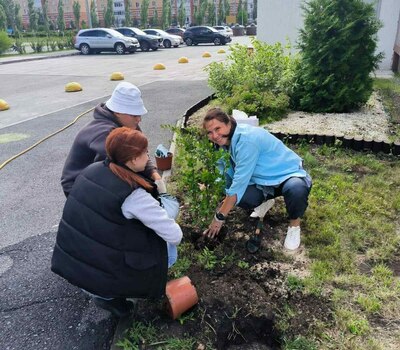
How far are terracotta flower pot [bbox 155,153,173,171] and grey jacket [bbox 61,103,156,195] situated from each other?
1.71m

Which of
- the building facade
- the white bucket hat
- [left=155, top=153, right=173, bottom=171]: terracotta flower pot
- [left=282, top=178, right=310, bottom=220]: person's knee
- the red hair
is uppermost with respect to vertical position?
the building facade

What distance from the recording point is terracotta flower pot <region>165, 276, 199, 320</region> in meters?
2.32

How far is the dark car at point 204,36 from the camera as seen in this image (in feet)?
103

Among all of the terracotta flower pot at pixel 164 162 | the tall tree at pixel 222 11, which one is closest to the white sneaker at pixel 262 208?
the terracotta flower pot at pixel 164 162

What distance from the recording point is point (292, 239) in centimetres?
300

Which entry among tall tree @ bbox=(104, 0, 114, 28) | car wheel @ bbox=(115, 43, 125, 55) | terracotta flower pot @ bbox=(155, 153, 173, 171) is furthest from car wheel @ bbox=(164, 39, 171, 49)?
tall tree @ bbox=(104, 0, 114, 28)

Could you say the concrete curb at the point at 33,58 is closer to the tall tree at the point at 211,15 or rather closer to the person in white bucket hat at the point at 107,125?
the person in white bucket hat at the point at 107,125

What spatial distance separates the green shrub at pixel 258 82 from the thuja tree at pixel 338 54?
1.42ft

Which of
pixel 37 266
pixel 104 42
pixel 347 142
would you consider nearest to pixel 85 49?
pixel 104 42

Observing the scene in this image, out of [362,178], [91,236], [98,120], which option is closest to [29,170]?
[98,120]

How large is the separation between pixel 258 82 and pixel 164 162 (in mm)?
3107

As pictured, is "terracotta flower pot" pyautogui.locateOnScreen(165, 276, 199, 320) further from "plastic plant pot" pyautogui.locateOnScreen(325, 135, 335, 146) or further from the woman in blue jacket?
"plastic plant pot" pyautogui.locateOnScreen(325, 135, 335, 146)

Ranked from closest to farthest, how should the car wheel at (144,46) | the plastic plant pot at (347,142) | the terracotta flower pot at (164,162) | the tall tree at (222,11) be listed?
the terracotta flower pot at (164,162) < the plastic plant pot at (347,142) < the car wheel at (144,46) < the tall tree at (222,11)

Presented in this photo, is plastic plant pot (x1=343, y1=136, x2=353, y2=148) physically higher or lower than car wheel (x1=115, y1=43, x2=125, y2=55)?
lower
